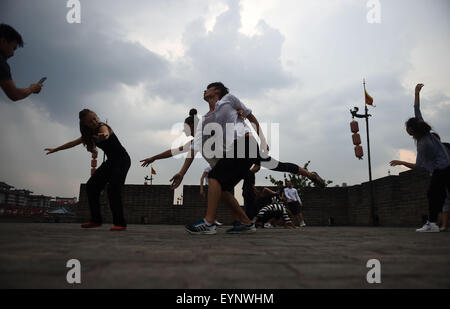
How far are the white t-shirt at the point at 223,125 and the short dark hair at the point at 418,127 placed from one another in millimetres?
2706

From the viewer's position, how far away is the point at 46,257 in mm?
1316

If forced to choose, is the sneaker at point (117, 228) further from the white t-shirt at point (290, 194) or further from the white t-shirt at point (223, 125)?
the white t-shirt at point (290, 194)

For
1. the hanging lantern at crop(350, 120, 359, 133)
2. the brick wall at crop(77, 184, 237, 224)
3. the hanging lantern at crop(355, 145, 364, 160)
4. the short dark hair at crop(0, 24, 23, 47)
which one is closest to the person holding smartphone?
the short dark hair at crop(0, 24, 23, 47)

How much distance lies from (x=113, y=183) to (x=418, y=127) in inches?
179

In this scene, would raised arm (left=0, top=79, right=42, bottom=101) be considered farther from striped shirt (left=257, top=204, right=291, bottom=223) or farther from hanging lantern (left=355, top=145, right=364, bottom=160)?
hanging lantern (left=355, top=145, right=364, bottom=160)

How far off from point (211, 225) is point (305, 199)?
1170 cm

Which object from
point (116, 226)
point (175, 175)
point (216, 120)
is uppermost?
point (216, 120)

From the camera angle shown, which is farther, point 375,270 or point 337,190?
point 337,190

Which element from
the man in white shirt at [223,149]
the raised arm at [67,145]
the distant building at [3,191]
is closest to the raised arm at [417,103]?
the man in white shirt at [223,149]

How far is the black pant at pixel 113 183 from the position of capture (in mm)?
Result: 3707

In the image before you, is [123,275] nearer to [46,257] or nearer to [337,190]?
[46,257]

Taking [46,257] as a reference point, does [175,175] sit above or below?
above

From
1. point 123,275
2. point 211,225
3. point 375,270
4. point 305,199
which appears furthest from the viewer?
point 305,199
